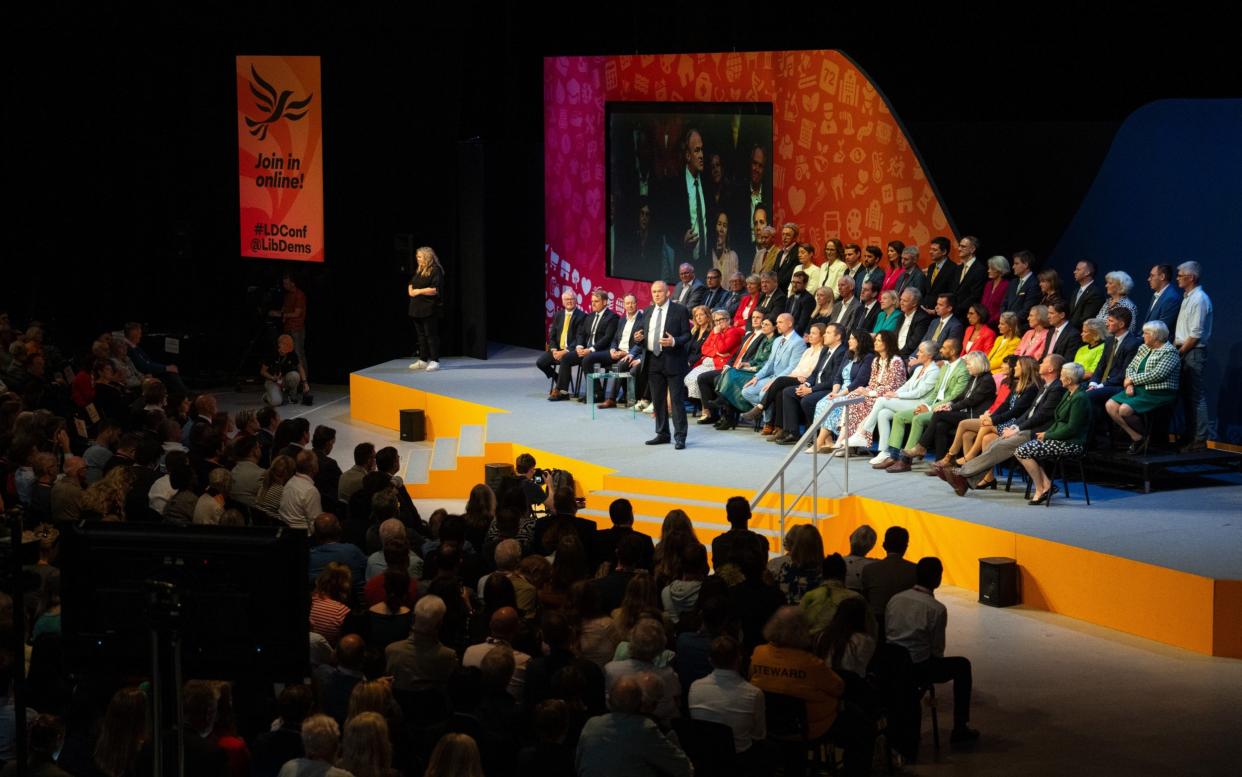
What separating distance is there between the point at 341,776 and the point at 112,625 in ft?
3.28

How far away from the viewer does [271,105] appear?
16.5m

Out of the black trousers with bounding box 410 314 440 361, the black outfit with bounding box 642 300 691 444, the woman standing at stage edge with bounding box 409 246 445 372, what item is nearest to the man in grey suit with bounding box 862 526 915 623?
the black outfit with bounding box 642 300 691 444

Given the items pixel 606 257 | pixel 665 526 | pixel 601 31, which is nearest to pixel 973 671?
pixel 665 526

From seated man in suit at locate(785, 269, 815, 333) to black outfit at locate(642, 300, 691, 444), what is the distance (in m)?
1.31

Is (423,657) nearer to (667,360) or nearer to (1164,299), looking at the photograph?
(667,360)

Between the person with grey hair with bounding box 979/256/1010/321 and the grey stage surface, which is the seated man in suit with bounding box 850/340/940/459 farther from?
the person with grey hair with bounding box 979/256/1010/321

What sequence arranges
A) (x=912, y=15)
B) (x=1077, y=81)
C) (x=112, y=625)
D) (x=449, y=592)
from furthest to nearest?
(x=912, y=15), (x=1077, y=81), (x=449, y=592), (x=112, y=625)

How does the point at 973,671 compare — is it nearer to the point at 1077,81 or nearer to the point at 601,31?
the point at 1077,81

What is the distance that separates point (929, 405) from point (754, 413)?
171cm

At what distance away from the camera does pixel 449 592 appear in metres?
6.22

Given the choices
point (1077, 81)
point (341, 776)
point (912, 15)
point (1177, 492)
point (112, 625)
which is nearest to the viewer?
point (112, 625)

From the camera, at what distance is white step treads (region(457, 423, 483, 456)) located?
12469 millimetres

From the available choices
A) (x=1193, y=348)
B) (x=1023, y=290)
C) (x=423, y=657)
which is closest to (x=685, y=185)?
(x=1023, y=290)

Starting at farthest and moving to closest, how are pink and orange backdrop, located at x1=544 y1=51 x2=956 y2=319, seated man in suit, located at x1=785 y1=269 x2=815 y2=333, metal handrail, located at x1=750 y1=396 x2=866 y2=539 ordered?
pink and orange backdrop, located at x1=544 y1=51 x2=956 y2=319, seated man in suit, located at x1=785 y1=269 x2=815 y2=333, metal handrail, located at x1=750 y1=396 x2=866 y2=539
